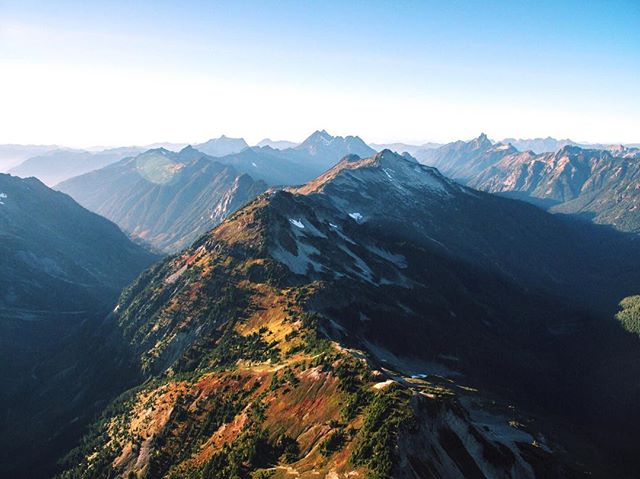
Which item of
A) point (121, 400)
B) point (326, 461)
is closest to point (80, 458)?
point (121, 400)

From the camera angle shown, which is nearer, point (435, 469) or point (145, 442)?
point (435, 469)

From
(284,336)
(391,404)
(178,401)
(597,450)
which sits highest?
(391,404)

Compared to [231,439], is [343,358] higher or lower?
higher

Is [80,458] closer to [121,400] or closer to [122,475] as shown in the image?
[121,400]

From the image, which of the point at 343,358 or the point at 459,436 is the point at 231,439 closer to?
the point at 343,358

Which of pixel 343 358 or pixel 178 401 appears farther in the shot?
pixel 178 401

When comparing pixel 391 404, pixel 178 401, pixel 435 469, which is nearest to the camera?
pixel 435 469

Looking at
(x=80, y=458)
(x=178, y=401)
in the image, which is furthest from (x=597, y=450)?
(x=80, y=458)

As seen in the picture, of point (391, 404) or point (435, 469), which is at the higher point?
point (391, 404)

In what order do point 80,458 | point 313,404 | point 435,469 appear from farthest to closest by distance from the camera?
point 80,458
point 313,404
point 435,469
